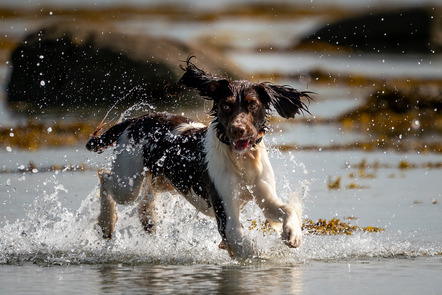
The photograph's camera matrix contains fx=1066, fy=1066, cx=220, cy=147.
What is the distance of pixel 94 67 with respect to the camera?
20.9 meters

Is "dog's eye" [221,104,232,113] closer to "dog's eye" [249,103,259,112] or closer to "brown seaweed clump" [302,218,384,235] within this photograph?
"dog's eye" [249,103,259,112]

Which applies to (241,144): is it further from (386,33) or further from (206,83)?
(386,33)

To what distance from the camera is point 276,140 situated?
54.2 ft

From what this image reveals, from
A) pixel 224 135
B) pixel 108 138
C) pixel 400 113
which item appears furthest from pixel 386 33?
pixel 224 135

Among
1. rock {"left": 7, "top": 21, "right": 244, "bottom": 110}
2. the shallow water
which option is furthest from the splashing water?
rock {"left": 7, "top": 21, "right": 244, "bottom": 110}

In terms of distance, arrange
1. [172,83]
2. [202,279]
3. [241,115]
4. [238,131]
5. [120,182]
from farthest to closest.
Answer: [172,83], [120,182], [241,115], [238,131], [202,279]

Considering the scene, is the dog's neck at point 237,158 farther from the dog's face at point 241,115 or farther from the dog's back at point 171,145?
the dog's back at point 171,145

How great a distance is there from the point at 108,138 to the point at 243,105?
236 centimetres

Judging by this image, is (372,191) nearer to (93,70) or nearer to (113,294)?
(113,294)

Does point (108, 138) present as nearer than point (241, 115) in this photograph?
No

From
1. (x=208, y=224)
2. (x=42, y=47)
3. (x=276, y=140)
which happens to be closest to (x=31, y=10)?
(x=42, y=47)

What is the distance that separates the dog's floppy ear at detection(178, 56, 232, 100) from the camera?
8.66 meters

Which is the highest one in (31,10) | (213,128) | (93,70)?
(31,10)

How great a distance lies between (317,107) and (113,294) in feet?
47.2
